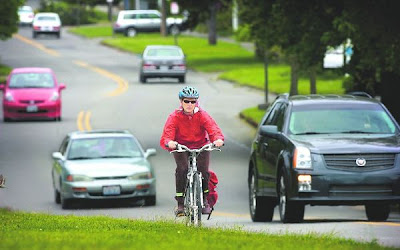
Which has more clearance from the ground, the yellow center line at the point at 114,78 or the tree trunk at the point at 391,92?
the tree trunk at the point at 391,92

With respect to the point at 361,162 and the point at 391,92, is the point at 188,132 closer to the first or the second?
the point at 361,162

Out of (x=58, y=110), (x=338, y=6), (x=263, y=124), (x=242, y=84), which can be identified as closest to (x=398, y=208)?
(x=263, y=124)

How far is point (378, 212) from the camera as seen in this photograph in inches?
757

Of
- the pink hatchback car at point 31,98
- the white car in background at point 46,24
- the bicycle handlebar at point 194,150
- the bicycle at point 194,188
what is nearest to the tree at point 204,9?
the white car in background at point 46,24

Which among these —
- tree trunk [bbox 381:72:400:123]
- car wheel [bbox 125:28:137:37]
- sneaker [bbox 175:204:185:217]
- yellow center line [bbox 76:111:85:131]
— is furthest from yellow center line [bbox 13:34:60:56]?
sneaker [bbox 175:204:185:217]

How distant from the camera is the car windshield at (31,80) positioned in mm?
41469

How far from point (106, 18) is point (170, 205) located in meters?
92.6

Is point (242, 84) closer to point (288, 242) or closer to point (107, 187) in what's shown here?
point (107, 187)

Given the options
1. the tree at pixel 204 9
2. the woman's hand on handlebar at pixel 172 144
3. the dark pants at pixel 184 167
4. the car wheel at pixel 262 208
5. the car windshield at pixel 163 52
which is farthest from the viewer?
the tree at pixel 204 9

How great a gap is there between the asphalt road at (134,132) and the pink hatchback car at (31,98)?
1.29 feet

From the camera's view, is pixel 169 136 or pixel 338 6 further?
pixel 338 6

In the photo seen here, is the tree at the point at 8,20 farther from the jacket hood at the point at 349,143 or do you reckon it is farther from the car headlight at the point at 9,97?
the jacket hood at the point at 349,143

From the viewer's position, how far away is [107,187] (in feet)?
79.4

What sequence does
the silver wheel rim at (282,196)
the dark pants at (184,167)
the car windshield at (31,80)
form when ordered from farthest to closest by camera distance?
1. the car windshield at (31,80)
2. the silver wheel rim at (282,196)
3. the dark pants at (184,167)
